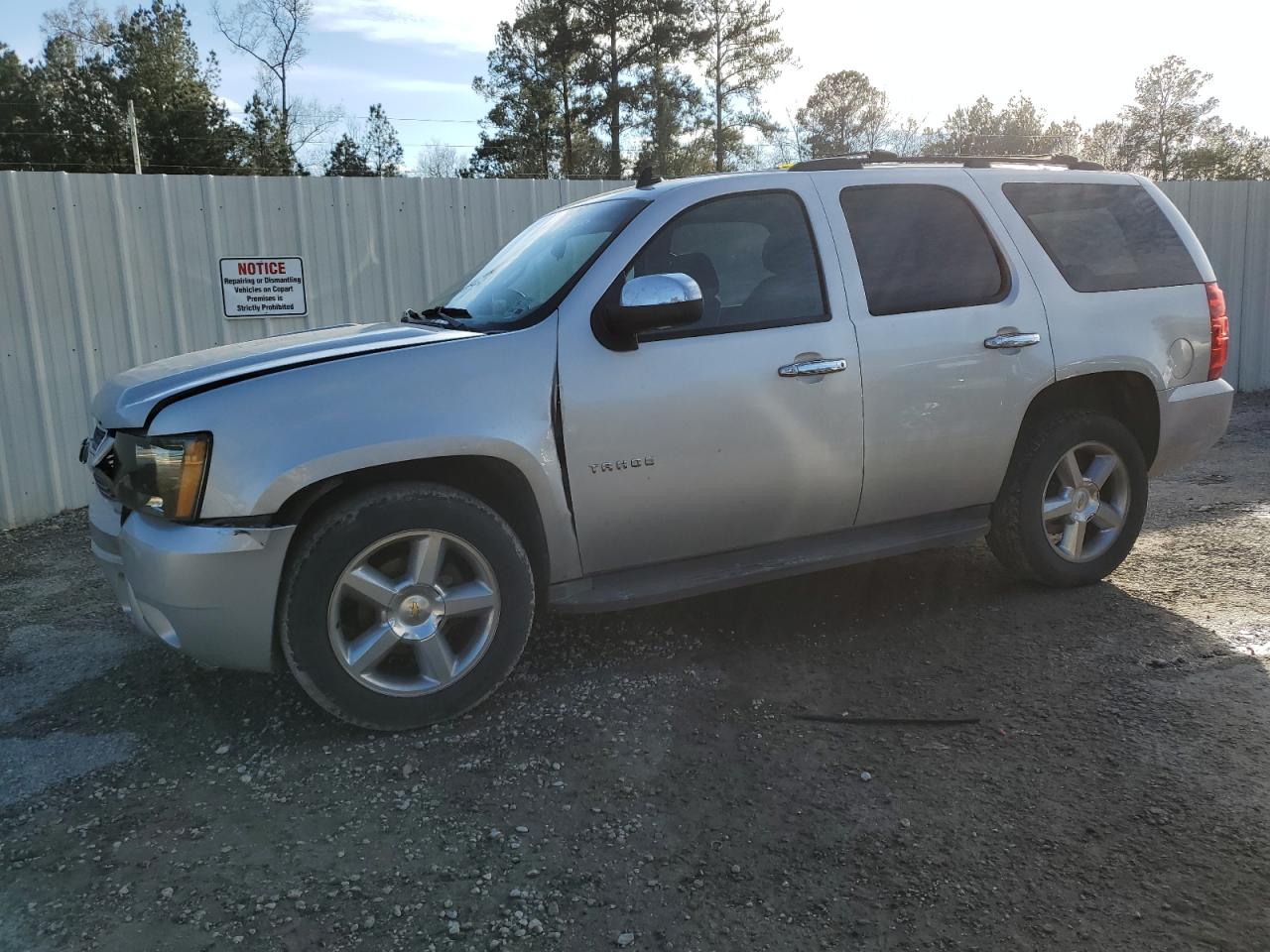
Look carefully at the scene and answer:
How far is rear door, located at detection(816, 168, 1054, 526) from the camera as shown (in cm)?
404

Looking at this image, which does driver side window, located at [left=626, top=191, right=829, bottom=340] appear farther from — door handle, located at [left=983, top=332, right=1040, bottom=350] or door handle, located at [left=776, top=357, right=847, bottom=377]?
door handle, located at [left=983, top=332, right=1040, bottom=350]

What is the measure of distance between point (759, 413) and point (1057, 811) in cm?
169

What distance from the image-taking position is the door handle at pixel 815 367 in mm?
3805

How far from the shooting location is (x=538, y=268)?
157 inches

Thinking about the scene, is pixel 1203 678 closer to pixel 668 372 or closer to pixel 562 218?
pixel 668 372

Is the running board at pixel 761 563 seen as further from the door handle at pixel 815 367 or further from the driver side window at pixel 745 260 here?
the driver side window at pixel 745 260

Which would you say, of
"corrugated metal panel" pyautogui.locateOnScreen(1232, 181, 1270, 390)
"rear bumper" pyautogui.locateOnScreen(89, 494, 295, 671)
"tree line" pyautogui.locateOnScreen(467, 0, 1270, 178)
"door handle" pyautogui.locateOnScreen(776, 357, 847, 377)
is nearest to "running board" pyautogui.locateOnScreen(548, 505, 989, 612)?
"door handle" pyautogui.locateOnScreen(776, 357, 847, 377)

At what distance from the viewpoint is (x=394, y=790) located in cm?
308

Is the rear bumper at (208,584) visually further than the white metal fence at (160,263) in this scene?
No

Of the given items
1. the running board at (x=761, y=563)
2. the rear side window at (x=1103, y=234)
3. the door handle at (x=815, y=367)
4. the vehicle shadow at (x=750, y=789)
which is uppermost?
the rear side window at (x=1103, y=234)

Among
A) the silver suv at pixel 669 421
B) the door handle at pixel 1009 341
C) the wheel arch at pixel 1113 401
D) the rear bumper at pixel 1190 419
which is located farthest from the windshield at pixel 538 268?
the rear bumper at pixel 1190 419

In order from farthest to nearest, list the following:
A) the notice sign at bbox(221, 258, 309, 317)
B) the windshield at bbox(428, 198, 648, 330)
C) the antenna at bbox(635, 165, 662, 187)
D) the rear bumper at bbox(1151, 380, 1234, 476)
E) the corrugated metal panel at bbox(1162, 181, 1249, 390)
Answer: the corrugated metal panel at bbox(1162, 181, 1249, 390) < the notice sign at bbox(221, 258, 309, 317) < the rear bumper at bbox(1151, 380, 1234, 476) < the antenna at bbox(635, 165, 662, 187) < the windshield at bbox(428, 198, 648, 330)

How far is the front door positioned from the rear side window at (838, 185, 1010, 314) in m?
0.20

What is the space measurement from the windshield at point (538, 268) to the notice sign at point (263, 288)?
12.2 ft
